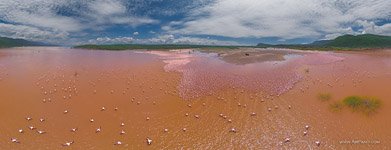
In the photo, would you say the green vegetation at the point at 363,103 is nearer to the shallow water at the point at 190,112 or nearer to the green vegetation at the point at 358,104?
the green vegetation at the point at 358,104

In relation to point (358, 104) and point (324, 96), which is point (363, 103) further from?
point (324, 96)

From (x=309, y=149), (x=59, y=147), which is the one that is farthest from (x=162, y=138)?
(x=309, y=149)

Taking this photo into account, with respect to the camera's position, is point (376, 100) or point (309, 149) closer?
point (309, 149)

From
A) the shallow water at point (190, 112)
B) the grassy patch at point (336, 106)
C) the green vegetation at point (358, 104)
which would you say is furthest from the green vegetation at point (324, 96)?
the grassy patch at point (336, 106)

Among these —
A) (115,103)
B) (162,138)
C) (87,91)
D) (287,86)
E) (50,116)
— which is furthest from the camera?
(287,86)

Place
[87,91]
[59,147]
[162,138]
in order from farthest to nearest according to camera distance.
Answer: [87,91] → [162,138] → [59,147]

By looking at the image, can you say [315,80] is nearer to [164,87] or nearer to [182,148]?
[164,87]
